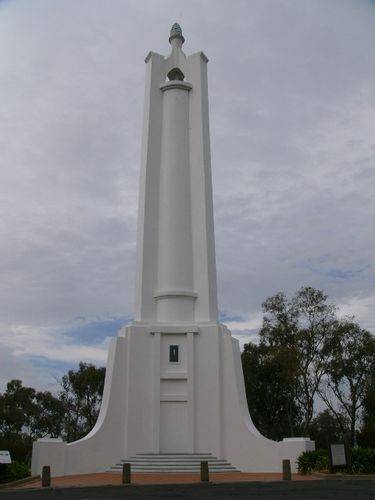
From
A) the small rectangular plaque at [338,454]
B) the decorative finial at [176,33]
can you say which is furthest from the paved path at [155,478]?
the decorative finial at [176,33]

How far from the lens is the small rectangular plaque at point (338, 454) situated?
752 inches

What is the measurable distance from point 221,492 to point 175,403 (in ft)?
31.3

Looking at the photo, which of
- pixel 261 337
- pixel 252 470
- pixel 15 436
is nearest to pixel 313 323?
pixel 261 337

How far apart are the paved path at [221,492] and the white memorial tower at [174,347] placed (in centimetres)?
484

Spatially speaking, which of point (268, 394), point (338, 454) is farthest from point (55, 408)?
point (338, 454)

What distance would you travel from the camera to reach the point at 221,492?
15.1 m

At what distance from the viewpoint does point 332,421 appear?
57594mm

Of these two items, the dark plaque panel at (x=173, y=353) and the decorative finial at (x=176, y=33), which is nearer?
the dark plaque panel at (x=173, y=353)

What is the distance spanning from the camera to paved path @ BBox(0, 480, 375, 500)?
1385cm

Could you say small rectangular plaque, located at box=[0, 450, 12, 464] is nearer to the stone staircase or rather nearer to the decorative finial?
the stone staircase

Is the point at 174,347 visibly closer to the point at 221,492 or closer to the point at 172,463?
the point at 172,463

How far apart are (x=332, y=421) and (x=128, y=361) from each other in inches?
1544

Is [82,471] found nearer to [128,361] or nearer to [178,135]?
[128,361]

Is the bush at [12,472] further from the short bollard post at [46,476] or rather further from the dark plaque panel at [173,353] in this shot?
the dark plaque panel at [173,353]
